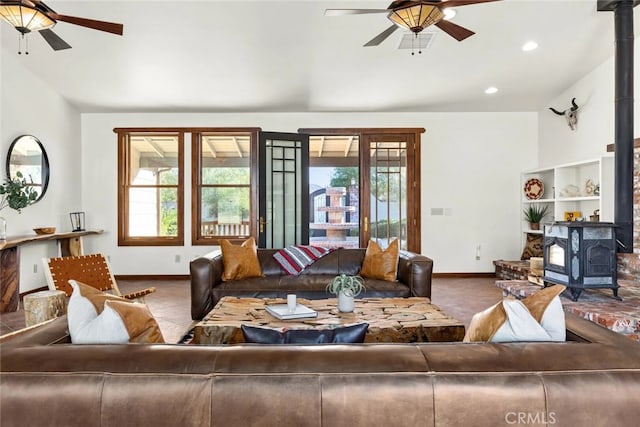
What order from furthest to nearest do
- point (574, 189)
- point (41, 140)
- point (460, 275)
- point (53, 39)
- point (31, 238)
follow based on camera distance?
point (460, 275) → point (574, 189) → point (41, 140) → point (31, 238) → point (53, 39)

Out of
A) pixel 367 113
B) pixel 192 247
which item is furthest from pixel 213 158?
pixel 367 113

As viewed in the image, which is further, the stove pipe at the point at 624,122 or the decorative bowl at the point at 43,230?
the decorative bowl at the point at 43,230

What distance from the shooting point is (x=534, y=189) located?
21.7 ft

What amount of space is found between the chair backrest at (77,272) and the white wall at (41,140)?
1.98 m

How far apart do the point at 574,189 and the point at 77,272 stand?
623cm

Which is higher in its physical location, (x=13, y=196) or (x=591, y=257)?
(x=13, y=196)

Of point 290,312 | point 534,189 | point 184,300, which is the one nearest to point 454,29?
point 290,312

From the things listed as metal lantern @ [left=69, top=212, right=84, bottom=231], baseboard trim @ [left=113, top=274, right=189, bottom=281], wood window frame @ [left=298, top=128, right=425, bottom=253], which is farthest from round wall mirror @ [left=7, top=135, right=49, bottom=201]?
wood window frame @ [left=298, top=128, right=425, bottom=253]

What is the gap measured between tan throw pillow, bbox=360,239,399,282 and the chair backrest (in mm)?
2472

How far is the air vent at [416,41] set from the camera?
4621mm

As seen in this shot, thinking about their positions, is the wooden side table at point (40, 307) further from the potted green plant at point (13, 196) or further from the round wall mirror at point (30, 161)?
the round wall mirror at point (30, 161)

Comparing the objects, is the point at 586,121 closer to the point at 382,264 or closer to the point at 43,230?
the point at 382,264

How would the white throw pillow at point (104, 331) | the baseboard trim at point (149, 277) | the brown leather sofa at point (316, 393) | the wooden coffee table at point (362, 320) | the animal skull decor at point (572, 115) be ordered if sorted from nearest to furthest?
the brown leather sofa at point (316, 393) < the white throw pillow at point (104, 331) < the wooden coffee table at point (362, 320) < the animal skull decor at point (572, 115) < the baseboard trim at point (149, 277)

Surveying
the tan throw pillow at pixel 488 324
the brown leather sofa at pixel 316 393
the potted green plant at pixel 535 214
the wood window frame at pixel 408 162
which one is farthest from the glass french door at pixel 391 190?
the brown leather sofa at pixel 316 393
